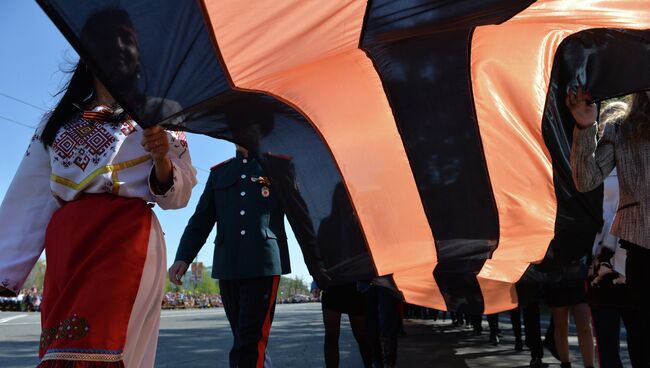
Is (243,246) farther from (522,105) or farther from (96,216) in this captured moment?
(522,105)

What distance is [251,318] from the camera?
3.74 meters

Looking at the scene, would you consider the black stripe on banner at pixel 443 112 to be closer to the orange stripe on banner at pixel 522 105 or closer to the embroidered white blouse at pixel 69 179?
the orange stripe on banner at pixel 522 105

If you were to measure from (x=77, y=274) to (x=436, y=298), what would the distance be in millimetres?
2787

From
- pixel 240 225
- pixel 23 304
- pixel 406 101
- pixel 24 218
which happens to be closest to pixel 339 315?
pixel 240 225

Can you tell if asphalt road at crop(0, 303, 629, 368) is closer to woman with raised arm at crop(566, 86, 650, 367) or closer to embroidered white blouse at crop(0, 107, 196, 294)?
woman with raised arm at crop(566, 86, 650, 367)

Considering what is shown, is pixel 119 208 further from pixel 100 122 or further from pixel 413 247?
pixel 413 247

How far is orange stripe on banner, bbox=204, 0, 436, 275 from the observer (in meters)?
2.29

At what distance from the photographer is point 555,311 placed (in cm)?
554

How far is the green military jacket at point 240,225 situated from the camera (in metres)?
3.86

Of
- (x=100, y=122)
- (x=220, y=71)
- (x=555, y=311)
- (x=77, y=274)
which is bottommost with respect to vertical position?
(x=555, y=311)

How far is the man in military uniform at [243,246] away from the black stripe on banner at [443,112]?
2.84 ft

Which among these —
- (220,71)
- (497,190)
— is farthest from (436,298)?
(220,71)

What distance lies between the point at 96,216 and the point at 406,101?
5.22 ft

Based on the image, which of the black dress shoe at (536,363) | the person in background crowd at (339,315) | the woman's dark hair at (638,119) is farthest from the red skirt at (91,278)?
the black dress shoe at (536,363)
